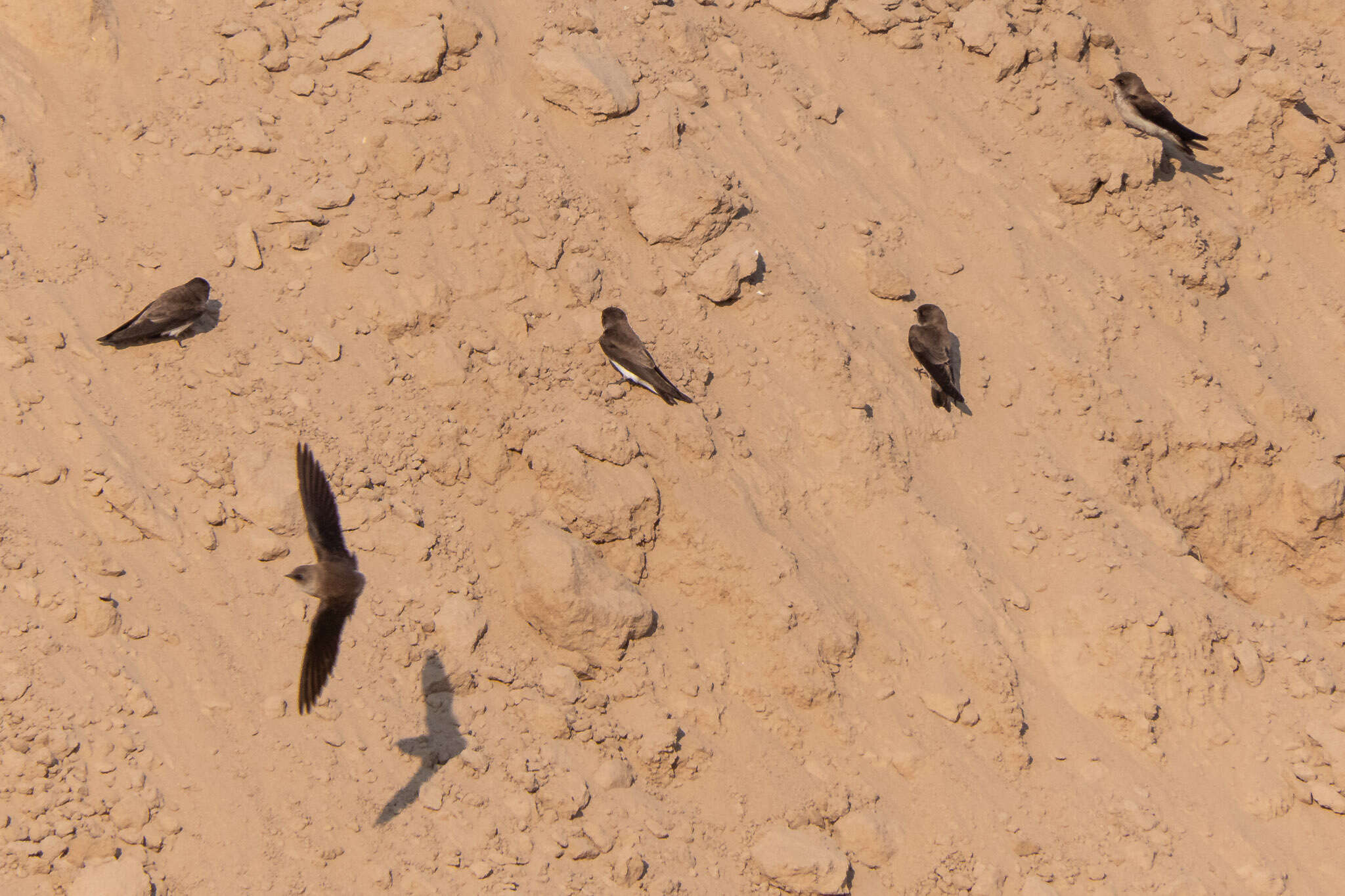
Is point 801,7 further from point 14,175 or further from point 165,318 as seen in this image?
point 14,175

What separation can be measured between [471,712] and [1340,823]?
5073 mm

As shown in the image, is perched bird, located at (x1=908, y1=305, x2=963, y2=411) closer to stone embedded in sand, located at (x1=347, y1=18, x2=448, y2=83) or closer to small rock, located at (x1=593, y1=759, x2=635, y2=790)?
small rock, located at (x1=593, y1=759, x2=635, y2=790)

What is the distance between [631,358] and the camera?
7016 mm

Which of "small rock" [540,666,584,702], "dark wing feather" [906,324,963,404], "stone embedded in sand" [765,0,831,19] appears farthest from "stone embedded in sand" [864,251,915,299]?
"small rock" [540,666,584,702]

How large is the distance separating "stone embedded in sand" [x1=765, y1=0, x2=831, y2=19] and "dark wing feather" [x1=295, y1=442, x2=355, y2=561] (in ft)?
19.3

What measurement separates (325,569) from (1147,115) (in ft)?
25.0

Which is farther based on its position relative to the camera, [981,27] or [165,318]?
[981,27]

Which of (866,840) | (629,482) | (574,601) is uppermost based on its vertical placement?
Answer: (629,482)

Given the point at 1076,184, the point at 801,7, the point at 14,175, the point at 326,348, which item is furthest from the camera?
the point at 801,7

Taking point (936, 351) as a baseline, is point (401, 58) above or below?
above

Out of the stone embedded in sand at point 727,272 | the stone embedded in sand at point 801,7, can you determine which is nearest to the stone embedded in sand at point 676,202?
the stone embedded in sand at point 727,272

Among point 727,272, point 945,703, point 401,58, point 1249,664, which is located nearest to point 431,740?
point 945,703

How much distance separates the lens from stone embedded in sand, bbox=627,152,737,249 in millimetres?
7801

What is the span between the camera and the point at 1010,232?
900 cm
